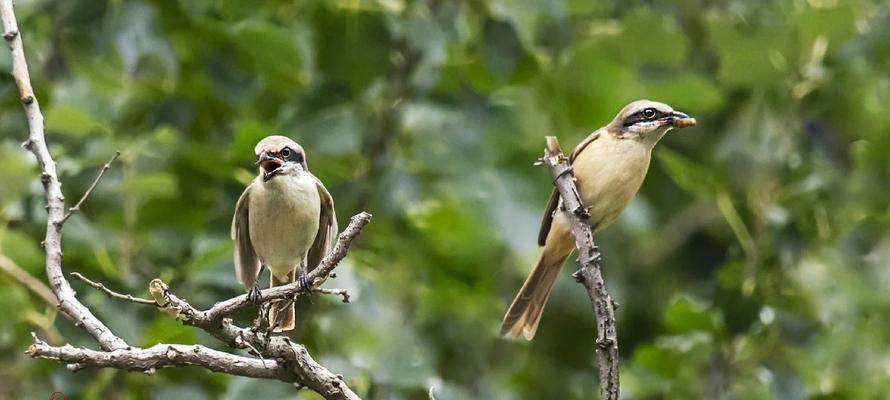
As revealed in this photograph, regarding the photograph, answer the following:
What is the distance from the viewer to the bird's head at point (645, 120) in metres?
3.97

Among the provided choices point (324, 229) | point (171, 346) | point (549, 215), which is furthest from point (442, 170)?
point (171, 346)

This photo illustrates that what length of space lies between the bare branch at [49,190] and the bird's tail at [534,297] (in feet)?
4.43

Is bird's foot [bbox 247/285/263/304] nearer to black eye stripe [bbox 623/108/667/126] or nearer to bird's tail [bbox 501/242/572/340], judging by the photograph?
bird's tail [bbox 501/242/572/340]

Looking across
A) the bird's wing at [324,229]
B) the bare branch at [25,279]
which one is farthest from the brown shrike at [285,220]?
the bare branch at [25,279]

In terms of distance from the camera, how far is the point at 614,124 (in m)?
4.23

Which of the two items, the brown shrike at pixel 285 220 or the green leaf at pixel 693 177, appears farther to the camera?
the green leaf at pixel 693 177

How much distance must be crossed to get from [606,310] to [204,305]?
3.04 m

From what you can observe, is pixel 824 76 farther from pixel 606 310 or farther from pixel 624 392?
pixel 606 310

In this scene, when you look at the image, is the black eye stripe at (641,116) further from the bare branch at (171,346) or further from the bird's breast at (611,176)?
→ the bare branch at (171,346)

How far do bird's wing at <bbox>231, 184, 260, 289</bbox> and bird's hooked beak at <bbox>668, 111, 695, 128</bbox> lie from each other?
3.79ft

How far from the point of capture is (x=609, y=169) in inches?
162

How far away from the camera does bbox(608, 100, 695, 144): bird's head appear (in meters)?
3.97

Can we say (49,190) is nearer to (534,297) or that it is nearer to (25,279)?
(534,297)

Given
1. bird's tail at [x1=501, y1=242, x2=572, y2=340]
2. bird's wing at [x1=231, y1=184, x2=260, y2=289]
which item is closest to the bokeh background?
bird's tail at [x1=501, y1=242, x2=572, y2=340]
